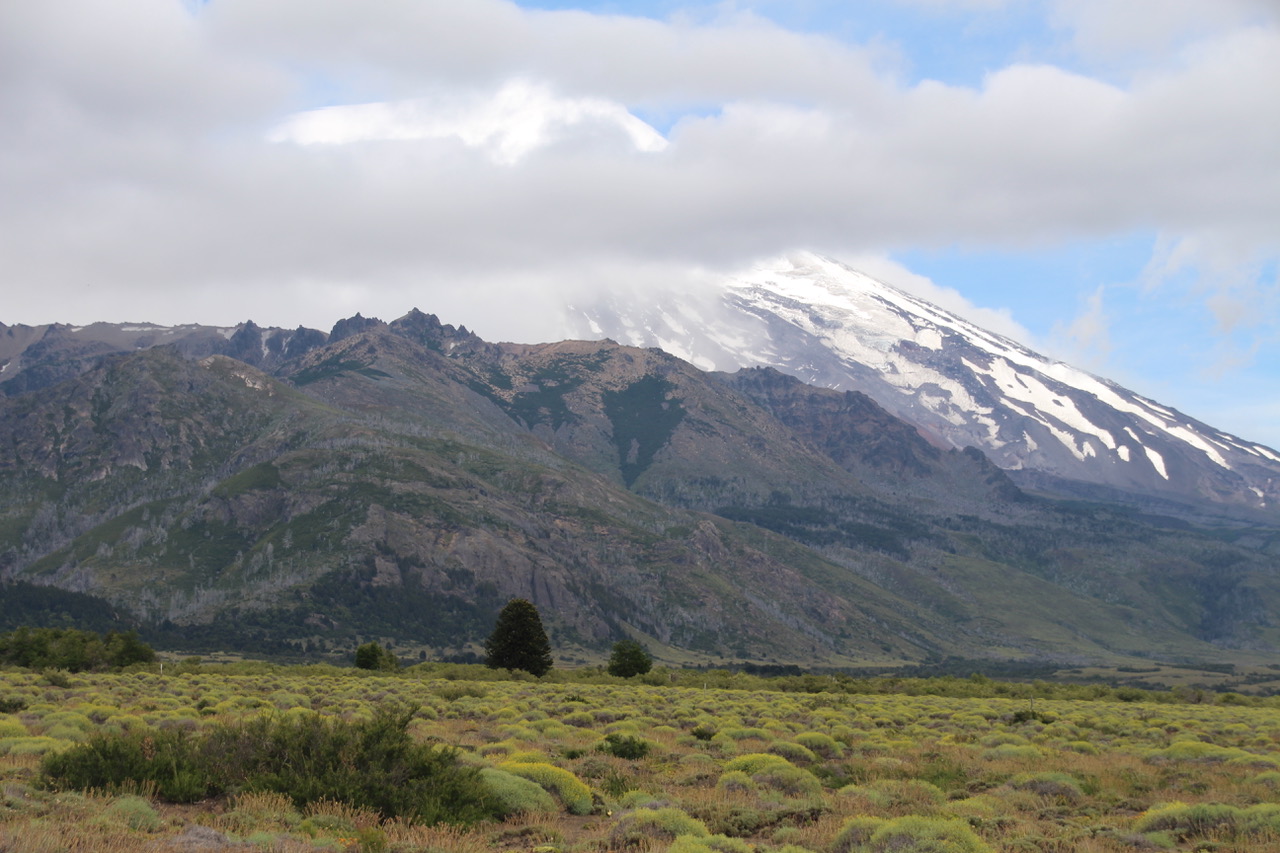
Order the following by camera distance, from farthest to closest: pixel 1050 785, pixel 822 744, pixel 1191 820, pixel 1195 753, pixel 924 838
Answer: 1. pixel 822 744
2. pixel 1195 753
3. pixel 1050 785
4. pixel 1191 820
5. pixel 924 838

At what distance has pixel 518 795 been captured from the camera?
21672mm

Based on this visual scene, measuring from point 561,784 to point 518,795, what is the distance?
5.92ft

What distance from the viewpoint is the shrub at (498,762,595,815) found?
22547 millimetres

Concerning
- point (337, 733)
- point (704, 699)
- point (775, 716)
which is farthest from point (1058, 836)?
point (704, 699)

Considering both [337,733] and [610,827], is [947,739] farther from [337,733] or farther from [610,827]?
[337,733]

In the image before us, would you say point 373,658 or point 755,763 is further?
point 373,658

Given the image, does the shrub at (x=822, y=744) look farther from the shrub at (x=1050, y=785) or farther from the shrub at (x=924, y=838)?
the shrub at (x=924, y=838)

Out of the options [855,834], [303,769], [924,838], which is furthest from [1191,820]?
[303,769]

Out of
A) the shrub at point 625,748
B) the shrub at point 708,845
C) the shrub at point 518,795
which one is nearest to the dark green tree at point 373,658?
the shrub at point 625,748

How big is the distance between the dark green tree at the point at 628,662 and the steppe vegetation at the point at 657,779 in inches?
1592

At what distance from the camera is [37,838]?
14.8 m

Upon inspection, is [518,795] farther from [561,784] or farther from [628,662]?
[628,662]

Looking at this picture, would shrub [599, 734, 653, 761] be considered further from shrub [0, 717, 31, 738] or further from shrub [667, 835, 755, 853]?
shrub [0, 717, 31, 738]

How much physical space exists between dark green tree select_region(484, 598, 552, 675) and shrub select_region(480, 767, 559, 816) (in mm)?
62482
